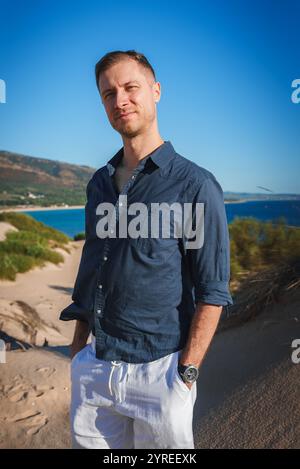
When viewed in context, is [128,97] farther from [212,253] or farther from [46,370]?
[46,370]

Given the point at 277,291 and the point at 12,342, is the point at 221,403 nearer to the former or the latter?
the point at 277,291

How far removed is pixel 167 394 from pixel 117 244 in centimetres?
57

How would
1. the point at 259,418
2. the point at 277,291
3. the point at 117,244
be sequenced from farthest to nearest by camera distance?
the point at 277,291, the point at 259,418, the point at 117,244

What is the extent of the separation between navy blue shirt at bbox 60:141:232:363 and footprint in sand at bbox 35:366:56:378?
268cm

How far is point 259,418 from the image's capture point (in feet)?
8.53

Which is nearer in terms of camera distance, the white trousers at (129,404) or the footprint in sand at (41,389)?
the white trousers at (129,404)

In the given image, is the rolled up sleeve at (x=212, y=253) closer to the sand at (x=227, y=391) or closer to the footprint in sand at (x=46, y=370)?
the sand at (x=227, y=391)

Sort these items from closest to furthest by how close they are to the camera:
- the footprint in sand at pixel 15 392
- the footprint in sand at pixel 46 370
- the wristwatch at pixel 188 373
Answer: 1. the wristwatch at pixel 188 373
2. the footprint in sand at pixel 15 392
3. the footprint in sand at pixel 46 370

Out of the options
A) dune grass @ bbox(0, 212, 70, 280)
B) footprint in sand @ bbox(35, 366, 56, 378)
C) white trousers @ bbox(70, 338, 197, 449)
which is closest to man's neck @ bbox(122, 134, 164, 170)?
white trousers @ bbox(70, 338, 197, 449)

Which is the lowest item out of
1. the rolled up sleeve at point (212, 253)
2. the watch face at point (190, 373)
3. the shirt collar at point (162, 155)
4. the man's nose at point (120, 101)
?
the watch face at point (190, 373)

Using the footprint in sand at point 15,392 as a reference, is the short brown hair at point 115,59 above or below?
above

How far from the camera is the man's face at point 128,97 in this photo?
1655 millimetres

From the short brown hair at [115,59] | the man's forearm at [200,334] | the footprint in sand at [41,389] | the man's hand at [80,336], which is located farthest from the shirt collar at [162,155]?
the footprint in sand at [41,389]
